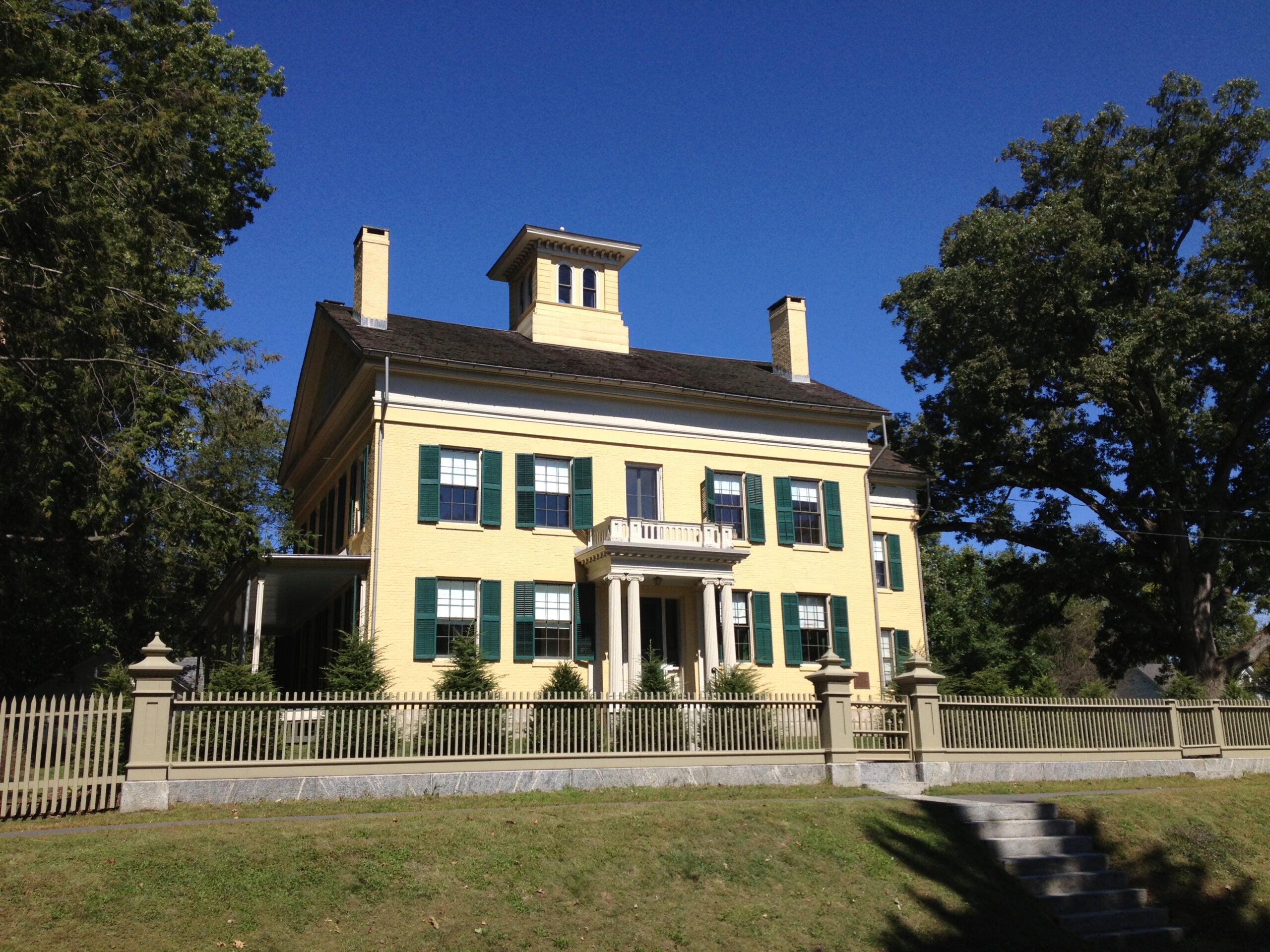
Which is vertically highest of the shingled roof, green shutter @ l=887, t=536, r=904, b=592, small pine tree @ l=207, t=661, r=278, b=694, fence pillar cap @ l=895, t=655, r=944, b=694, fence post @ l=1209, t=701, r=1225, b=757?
the shingled roof

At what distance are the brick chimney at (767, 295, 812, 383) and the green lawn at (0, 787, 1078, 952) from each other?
1890 cm

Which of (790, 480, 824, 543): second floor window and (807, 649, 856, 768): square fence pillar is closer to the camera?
(807, 649, 856, 768): square fence pillar

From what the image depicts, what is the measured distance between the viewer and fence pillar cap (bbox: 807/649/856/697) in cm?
1783

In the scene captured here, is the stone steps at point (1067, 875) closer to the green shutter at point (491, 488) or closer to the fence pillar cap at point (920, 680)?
the fence pillar cap at point (920, 680)

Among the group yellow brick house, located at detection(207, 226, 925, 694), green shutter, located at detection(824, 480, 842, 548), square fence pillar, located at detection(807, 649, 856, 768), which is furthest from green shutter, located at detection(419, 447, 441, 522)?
green shutter, located at detection(824, 480, 842, 548)

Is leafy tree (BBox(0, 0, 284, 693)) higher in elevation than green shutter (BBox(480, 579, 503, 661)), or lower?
higher

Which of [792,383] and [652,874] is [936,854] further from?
[792,383]

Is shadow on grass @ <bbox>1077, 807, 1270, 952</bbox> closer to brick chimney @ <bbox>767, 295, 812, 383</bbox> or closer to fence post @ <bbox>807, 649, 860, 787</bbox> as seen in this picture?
fence post @ <bbox>807, 649, 860, 787</bbox>

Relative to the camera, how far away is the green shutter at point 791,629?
1065 inches

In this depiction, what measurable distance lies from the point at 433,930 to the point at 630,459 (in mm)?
17022

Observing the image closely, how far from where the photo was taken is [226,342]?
19375 mm

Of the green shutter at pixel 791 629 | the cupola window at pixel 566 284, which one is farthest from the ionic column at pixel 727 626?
the cupola window at pixel 566 284

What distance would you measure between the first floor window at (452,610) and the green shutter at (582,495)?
2953mm

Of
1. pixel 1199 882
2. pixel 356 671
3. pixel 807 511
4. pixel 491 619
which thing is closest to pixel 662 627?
pixel 491 619
